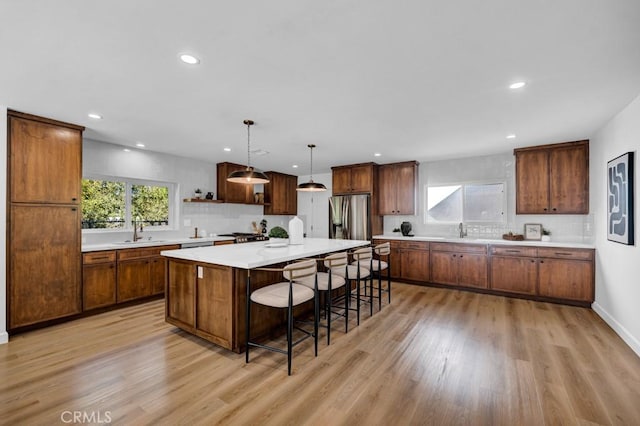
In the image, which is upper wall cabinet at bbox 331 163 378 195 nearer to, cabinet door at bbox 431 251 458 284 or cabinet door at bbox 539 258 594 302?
cabinet door at bbox 431 251 458 284

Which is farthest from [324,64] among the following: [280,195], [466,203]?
[280,195]

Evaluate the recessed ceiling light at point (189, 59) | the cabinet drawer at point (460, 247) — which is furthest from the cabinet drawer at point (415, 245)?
the recessed ceiling light at point (189, 59)

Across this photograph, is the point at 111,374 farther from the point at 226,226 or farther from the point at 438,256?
the point at 438,256

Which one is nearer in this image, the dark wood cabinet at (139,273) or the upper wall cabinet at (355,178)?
the dark wood cabinet at (139,273)

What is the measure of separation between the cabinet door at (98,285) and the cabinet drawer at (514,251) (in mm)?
5639

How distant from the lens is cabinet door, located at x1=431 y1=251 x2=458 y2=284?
4977 millimetres

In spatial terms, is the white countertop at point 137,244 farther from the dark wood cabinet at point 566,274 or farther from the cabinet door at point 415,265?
the dark wood cabinet at point 566,274

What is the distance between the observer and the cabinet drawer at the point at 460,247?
4.77 meters

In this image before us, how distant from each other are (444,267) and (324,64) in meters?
4.16

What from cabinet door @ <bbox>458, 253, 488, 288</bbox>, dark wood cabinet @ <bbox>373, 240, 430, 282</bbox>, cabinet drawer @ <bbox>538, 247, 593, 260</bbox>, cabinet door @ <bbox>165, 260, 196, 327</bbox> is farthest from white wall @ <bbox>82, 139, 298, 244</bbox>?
cabinet drawer @ <bbox>538, 247, 593, 260</bbox>

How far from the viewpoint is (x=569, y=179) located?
4289mm

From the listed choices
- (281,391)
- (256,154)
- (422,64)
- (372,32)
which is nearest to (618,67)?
(422,64)

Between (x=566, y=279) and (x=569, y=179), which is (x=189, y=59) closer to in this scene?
(x=569, y=179)

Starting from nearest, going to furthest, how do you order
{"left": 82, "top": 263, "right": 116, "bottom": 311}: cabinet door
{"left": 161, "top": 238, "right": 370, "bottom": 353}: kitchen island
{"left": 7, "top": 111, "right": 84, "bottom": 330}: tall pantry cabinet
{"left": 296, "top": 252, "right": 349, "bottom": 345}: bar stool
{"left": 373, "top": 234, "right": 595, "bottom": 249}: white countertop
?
{"left": 161, "top": 238, "right": 370, "bottom": 353}: kitchen island < {"left": 296, "top": 252, "right": 349, "bottom": 345}: bar stool < {"left": 7, "top": 111, "right": 84, "bottom": 330}: tall pantry cabinet < {"left": 82, "top": 263, "right": 116, "bottom": 311}: cabinet door < {"left": 373, "top": 234, "right": 595, "bottom": 249}: white countertop
